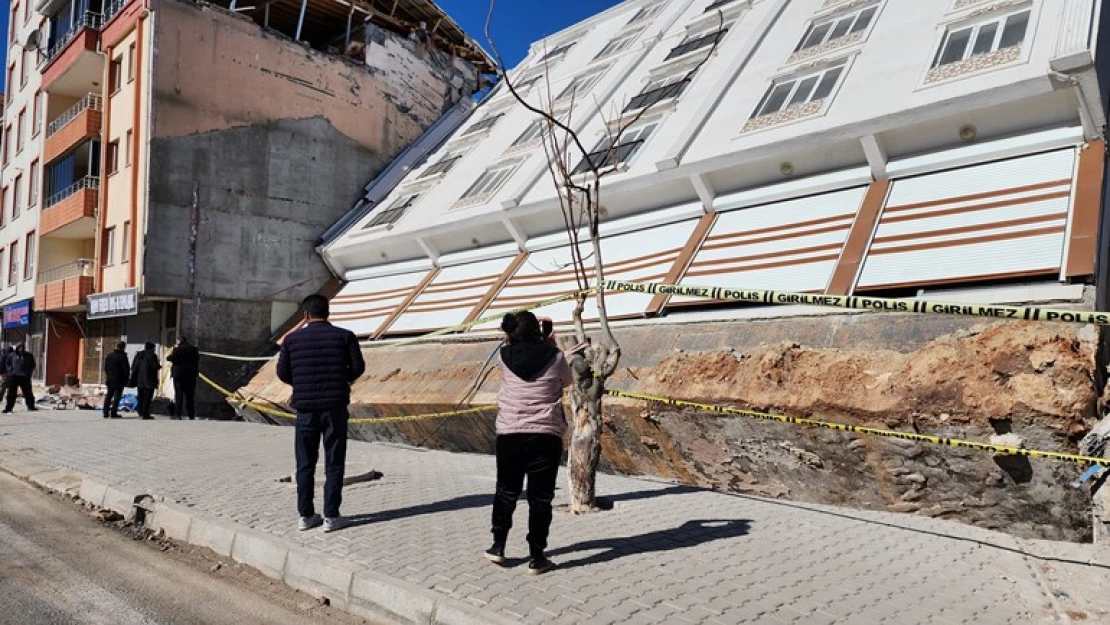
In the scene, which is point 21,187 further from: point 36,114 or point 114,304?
point 114,304

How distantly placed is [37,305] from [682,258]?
69.4 ft

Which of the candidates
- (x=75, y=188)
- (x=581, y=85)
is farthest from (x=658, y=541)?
(x=75, y=188)

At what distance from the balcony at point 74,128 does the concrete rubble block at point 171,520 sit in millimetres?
18126

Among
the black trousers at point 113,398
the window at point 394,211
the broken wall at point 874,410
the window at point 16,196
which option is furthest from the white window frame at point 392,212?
the window at point 16,196

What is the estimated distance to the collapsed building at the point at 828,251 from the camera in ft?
19.3

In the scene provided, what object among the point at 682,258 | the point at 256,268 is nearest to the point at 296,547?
the point at 682,258

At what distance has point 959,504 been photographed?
18.9 feet

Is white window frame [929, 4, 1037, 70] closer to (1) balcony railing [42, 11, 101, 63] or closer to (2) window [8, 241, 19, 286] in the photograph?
(1) balcony railing [42, 11, 101, 63]

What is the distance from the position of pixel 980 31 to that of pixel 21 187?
96.3 ft

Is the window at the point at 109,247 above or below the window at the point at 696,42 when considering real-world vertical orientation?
below

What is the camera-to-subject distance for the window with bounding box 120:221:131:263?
1727cm

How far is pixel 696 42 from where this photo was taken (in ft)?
52.0

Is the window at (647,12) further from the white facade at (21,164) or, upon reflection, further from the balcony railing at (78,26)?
the white facade at (21,164)

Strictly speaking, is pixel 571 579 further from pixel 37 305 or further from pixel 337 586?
pixel 37 305
